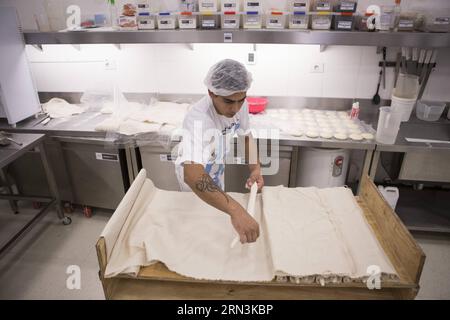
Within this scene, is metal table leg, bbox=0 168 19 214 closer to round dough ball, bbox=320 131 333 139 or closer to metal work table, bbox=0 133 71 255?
metal work table, bbox=0 133 71 255

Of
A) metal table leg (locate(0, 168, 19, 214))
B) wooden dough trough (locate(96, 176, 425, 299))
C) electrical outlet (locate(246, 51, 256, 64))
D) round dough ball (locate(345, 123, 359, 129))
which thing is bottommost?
metal table leg (locate(0, 168, 19, 214))

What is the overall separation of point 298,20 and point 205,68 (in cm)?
86

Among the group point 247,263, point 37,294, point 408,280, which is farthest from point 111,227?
point 37,294

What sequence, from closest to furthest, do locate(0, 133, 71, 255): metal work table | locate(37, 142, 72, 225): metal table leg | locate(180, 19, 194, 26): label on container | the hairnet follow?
the hairnet < locate(0, 133, 71, 255): metal work table < locate(180, 19, 194, 26): label on container < locate(37, 142, 72, 225): metal table leg

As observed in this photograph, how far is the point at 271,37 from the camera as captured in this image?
6.81 feet

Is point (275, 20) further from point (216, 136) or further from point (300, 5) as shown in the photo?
point (216, 136)

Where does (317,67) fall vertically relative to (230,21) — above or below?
below

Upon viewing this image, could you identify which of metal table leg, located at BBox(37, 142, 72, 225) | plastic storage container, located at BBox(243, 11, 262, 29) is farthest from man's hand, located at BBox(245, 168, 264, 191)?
metal table leg, located at BBox(37, 142, 72, 225)

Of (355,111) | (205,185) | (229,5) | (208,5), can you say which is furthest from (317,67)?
(205,185)

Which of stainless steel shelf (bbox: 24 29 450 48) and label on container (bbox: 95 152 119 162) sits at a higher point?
stainless steel shelf (bbox: 24 29 450 48)

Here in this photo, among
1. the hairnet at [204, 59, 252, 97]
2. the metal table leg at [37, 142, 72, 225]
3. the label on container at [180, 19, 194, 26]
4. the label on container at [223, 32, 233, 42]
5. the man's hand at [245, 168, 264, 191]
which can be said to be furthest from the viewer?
the metal table leg at [37, 142, 72, 225]

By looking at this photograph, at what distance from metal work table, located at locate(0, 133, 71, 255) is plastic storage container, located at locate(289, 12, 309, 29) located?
191 cm

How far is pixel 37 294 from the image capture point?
2.01 m

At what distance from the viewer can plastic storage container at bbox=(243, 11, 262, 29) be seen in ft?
6.93
